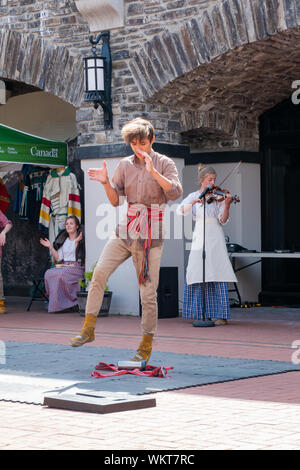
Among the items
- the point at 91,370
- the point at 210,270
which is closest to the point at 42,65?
the point at 210,270

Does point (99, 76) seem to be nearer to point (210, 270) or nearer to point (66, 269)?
point (66, 269)

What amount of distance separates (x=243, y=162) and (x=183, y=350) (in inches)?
205

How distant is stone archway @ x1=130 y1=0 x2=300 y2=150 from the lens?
10344 mm

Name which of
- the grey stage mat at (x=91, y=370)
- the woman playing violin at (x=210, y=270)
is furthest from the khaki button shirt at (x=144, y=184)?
the woman playing violin at (x=210, y=270)

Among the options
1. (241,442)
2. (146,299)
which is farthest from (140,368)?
(241,442)

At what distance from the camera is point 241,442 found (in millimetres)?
4621

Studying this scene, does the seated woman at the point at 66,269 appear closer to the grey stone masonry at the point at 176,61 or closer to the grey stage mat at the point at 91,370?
the grey stone masonry at the point at 176,61

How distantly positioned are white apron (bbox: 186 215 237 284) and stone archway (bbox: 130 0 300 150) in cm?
190

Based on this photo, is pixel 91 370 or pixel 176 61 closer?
pixel 91 370

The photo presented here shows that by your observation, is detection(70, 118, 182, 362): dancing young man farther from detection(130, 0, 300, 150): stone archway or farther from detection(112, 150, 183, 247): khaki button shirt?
detection(130, 0, 300, 150): stone archway

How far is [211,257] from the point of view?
1061 cm

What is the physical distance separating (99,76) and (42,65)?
1.19m

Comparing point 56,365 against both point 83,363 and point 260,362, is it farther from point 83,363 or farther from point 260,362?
point 260,362

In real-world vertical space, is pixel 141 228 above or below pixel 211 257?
above
